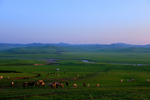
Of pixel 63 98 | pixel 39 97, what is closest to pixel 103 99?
pixel 63 98

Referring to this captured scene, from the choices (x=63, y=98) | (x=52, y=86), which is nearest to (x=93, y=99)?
(x=63, y=98)

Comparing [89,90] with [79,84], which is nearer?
[89,90]

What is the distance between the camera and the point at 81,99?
1252 cm

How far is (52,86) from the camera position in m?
18.3

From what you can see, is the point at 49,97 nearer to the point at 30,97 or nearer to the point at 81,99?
the point at 30,97

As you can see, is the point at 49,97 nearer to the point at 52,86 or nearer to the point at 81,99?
the point at 81,99

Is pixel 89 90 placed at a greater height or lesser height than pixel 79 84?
greater

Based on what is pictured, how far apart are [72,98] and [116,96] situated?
4367 mm

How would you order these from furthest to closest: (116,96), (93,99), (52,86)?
(52,86) → (116,96) → (93,99)

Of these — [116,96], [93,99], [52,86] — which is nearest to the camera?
[93,99]

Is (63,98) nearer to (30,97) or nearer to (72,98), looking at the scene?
(72,98)

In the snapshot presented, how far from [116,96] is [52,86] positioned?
8.63m

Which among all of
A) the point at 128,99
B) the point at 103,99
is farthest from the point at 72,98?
the point at 128,99

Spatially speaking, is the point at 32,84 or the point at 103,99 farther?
the point at 32,84
